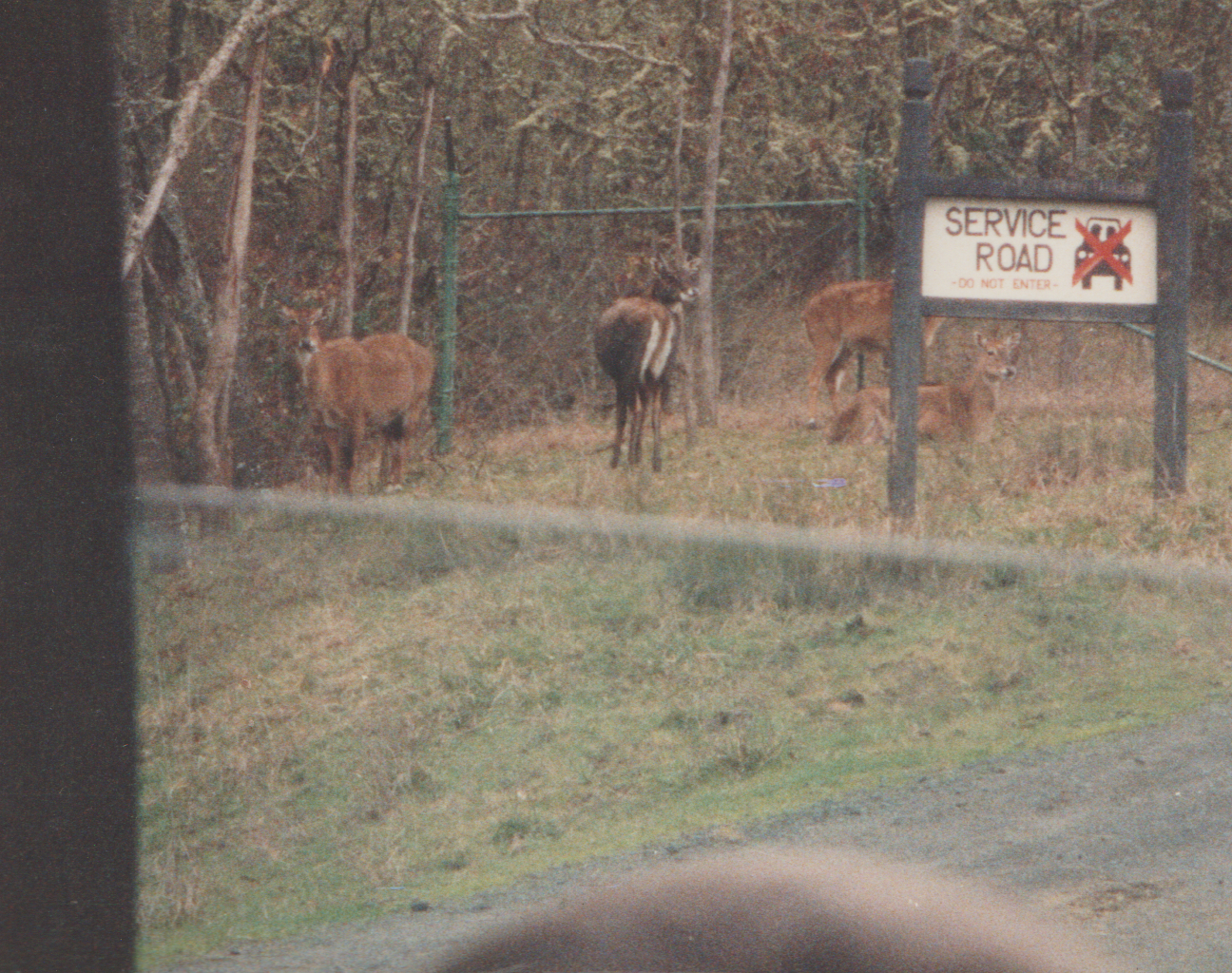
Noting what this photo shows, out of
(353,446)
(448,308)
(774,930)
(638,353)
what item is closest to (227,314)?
(353,446)

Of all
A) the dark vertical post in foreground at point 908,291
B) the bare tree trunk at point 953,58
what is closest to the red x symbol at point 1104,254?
the dark vertical post in foreground at point 908,291

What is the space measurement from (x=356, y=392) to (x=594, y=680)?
5.76 metres

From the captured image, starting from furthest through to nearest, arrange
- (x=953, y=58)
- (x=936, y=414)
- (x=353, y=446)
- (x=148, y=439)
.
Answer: (x=953, y=58), (x=936, y=414), (x=353, y=446), (x=148, y=439)

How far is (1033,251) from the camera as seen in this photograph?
A: 8.89 m

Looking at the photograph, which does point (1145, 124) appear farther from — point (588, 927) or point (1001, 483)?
point (588, 927)

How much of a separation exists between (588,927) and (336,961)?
3.51 metres

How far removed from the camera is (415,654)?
26.2 feet

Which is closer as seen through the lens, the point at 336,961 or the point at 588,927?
the point at 588,927

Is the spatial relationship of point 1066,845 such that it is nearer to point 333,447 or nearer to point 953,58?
point 333,447

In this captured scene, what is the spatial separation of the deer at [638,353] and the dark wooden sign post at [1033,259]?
4.14 metres

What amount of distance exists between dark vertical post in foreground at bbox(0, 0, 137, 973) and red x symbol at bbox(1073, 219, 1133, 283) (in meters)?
4.91

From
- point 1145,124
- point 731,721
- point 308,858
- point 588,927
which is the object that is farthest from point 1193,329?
point 588,927

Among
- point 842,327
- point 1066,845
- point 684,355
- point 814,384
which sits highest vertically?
point 842,327

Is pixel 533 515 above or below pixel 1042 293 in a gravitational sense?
below
